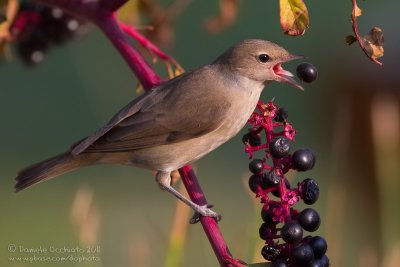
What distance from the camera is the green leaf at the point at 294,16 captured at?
178 centimetres

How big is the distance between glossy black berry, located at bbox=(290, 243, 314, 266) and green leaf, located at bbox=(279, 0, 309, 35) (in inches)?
18.4

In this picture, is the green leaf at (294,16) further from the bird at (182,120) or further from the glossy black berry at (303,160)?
the bird at (182,120)

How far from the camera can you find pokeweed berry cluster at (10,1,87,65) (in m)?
2.63

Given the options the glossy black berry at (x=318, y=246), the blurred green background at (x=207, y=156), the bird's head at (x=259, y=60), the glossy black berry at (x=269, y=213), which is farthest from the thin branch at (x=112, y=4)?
the blurred green background at (x=207, y=156)

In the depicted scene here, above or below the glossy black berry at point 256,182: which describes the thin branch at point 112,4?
above

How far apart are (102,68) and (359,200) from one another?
1778mm

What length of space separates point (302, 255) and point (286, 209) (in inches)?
4.4

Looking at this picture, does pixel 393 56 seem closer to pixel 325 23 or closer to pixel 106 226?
pixel 325 23

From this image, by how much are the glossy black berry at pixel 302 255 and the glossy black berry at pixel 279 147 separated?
205mm

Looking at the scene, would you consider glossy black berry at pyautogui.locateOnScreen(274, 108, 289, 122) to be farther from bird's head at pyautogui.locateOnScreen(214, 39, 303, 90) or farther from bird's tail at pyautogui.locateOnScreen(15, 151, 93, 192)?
bird's tail at pyautogui.locateOnScreen(15, 151, 93, 192)

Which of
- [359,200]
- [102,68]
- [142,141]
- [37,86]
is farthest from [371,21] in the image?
[142,141]

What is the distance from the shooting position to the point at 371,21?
5957mm

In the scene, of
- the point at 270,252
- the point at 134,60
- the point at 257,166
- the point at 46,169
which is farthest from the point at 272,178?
the point at 46,169

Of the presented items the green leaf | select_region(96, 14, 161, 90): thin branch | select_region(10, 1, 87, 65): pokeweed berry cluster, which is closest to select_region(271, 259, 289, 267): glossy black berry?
the green leaf
